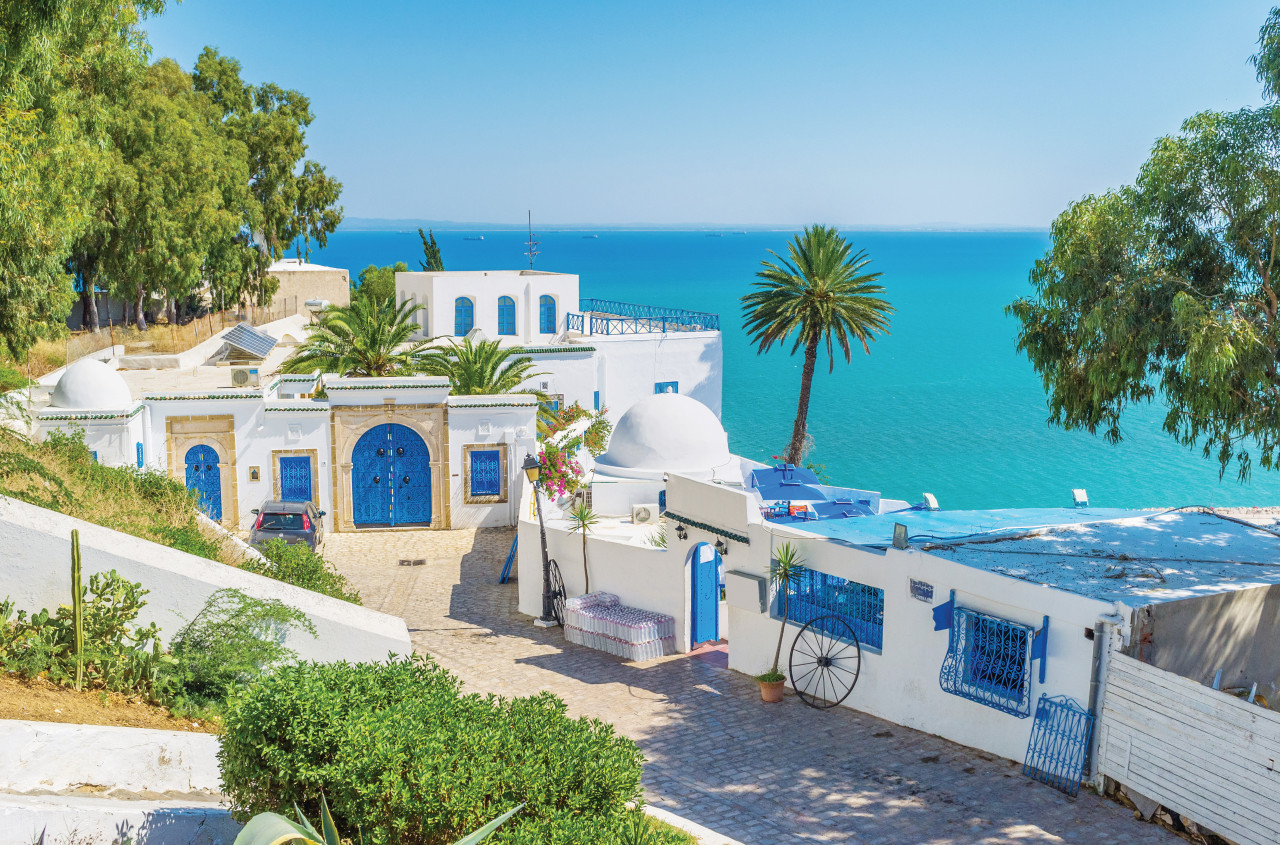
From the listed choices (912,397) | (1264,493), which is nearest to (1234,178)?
(1264,493)

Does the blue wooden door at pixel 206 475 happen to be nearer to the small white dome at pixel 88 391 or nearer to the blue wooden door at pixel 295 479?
the blue wooden door at pixel 295 479

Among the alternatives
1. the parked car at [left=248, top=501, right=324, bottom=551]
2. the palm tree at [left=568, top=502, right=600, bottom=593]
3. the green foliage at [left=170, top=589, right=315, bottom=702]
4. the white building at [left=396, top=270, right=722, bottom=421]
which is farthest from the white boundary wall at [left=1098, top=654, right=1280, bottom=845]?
the white building at [left=396, top=270, right=722, bottom=421]

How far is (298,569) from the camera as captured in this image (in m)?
15.6

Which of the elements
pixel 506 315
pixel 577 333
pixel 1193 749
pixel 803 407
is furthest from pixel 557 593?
pixel 506 315

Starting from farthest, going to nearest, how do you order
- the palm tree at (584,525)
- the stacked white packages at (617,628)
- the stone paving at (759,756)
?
the palm tree at (584,525) → the stacked white packages at (617,628) → the stone paving at (759,756)

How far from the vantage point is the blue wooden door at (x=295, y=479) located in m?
26.1

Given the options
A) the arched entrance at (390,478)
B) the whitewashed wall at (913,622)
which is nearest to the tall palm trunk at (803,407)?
the arched entrance at (390,478)

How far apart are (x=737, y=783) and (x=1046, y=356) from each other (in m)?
7.41

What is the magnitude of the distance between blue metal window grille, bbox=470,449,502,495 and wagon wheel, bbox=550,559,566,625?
717 cm

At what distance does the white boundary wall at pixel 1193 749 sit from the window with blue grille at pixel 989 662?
1119 millimetres

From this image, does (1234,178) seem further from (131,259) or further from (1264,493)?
(1264,493)

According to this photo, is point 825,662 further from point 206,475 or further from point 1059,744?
point 206,475

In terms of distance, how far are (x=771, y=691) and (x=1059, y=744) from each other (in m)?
4.49

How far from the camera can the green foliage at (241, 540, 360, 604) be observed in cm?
1493
